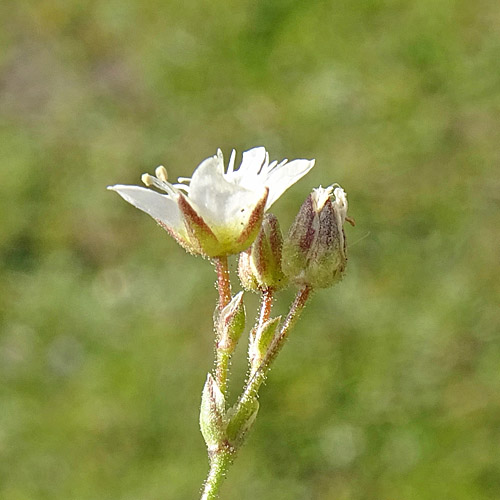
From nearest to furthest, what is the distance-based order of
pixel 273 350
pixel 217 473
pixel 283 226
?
1. pixel 217 473
2. pixel 273 350
3. pixel 283 226

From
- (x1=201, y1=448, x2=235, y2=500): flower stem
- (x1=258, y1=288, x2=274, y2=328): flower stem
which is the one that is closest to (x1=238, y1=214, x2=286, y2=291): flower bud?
(x1=258, y1=288, x2=274, y2=328): flower stem

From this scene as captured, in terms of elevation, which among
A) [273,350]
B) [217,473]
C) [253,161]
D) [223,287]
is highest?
[253,161]

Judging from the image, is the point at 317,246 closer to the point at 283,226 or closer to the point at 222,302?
the point at 222,302

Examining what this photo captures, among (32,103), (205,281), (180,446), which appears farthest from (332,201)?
(32,103)

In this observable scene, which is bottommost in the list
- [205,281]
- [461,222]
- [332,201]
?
[332,201]

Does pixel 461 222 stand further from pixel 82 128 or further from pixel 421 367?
pixel 82 128

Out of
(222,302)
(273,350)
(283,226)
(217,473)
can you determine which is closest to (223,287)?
(222,302)
